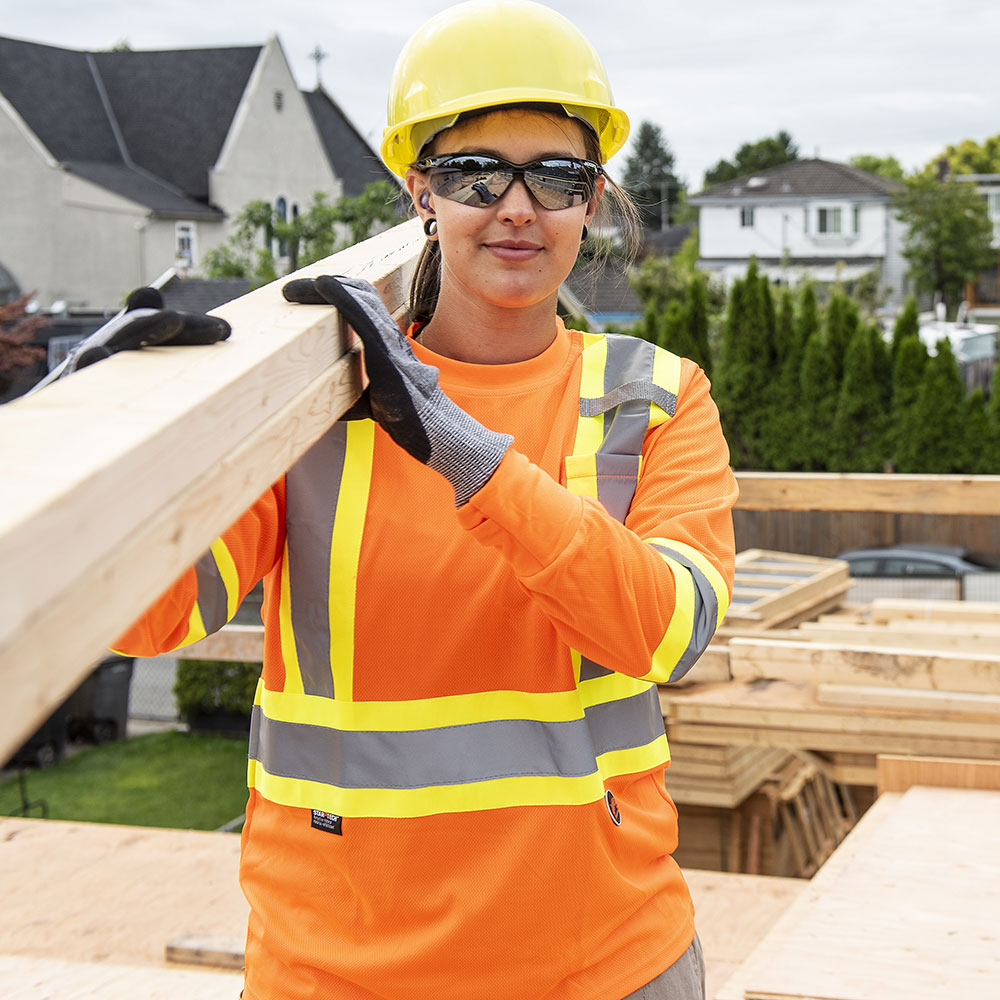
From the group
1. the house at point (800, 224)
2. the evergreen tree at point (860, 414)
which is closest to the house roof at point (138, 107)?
the evergreen tree at point (860, 414)

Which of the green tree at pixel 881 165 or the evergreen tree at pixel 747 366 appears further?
the green tree at pixel 881 165

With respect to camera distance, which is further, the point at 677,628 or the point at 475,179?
the point at 475,179

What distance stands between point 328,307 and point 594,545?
20.9 inches

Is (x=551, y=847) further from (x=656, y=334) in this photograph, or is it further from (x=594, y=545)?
(x=656, y=334)

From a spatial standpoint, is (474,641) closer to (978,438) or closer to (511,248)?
(511,248)

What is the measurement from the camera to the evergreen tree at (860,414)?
59.7 feet

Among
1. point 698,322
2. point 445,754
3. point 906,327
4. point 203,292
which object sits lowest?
point 445,754

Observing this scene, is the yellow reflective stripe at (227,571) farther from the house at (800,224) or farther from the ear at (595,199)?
the house at (800,224)

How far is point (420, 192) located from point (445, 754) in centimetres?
92

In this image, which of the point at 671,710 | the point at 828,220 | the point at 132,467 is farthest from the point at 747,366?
the point at 828,220

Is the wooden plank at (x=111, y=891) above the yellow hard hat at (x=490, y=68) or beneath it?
beneath

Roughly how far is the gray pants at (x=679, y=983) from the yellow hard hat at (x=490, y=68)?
132 cm

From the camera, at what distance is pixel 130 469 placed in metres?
1.07

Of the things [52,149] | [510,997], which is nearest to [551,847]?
[510,997]
